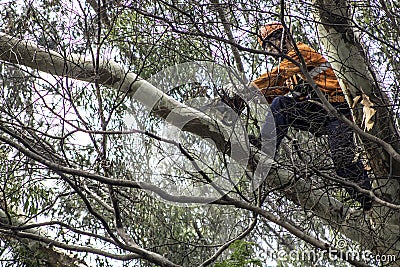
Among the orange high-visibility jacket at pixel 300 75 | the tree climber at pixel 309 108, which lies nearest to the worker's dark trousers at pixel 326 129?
the tree climber at pixel 309 108

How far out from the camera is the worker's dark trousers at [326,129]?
3259 mm

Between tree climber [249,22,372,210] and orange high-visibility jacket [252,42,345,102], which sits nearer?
tree climber [249,22,372,210]

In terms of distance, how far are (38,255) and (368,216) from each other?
227 cm

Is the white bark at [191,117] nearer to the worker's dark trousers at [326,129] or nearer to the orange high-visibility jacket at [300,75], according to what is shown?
the worker's dark trousers at [326,129]

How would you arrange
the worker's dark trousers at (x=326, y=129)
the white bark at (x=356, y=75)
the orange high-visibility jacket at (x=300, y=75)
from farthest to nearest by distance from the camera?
the orange high-visibility jacket at (x=300, y=75) < the white bark at (x=356, y=75) < the worker's dark trousers at (x=326, y=129)

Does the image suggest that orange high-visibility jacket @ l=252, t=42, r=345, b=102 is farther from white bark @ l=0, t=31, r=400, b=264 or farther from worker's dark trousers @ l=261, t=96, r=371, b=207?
white bark @ l=0, t=31, r=400, b=264

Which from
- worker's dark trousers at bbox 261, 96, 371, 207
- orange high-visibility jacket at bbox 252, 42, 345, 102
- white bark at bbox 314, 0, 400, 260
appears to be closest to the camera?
worker's dark trousers at bbox 261, 96, 371, 207

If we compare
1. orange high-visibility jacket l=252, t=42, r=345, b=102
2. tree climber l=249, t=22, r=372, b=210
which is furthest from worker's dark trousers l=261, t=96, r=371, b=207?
orange high-visibility jacket l=252, t=42, r=345, b=102

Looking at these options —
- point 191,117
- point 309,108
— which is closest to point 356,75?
point 309,108

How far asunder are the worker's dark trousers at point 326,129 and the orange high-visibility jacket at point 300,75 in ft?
0.37

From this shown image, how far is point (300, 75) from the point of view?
373cm

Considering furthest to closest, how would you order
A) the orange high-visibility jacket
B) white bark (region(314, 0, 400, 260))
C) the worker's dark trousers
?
the orange high-visibility jacket
white bark (region(314, 0, 400, 260))
the worker's dark trousers

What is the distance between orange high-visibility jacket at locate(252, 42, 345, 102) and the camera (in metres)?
3.56

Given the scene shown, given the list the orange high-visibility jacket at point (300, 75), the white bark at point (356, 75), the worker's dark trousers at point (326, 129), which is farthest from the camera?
the orange high-visibility jacket at point (300, 75)
